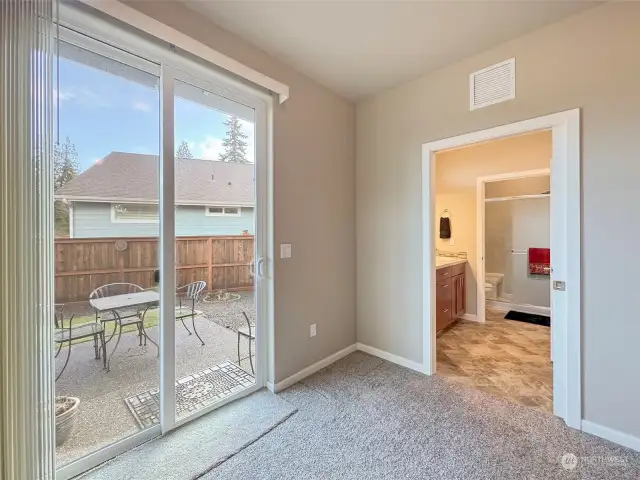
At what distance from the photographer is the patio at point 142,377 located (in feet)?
5.13

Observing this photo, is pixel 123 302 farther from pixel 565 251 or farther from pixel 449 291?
pixel 449 291

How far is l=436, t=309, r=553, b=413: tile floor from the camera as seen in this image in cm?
236

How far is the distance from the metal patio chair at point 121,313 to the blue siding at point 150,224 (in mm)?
313

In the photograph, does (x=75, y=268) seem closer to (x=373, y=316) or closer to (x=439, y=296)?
(x=373, y=316)

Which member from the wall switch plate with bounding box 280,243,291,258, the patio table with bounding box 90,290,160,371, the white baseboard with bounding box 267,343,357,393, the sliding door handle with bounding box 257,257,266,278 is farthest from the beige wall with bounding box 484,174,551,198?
the patio table with bounding box 90,290,160,371

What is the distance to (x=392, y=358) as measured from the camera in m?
2.91

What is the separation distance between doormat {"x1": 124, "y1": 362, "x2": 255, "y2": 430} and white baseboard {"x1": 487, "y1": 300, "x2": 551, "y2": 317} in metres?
4.49

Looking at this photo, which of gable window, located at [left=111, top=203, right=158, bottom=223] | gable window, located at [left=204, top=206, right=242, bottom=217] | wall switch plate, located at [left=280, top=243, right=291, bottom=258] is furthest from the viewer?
wall switch plate, located at [left=280, top=243, right=291, bottom=258]

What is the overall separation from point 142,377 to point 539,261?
5.61 meters

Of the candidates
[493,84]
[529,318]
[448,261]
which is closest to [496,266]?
[529,318]

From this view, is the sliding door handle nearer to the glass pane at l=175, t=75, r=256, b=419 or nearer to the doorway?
the glass pane at l=175, t=75, r=256, b=419

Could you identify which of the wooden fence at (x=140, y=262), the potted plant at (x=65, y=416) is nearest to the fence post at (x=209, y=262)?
the wooden fence at (x=140, y=262)

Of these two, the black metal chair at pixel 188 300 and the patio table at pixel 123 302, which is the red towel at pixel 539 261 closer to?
the black metal chair at pixel 188 300

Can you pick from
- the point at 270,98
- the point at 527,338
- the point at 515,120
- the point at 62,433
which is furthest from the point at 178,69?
the point at 527,338
